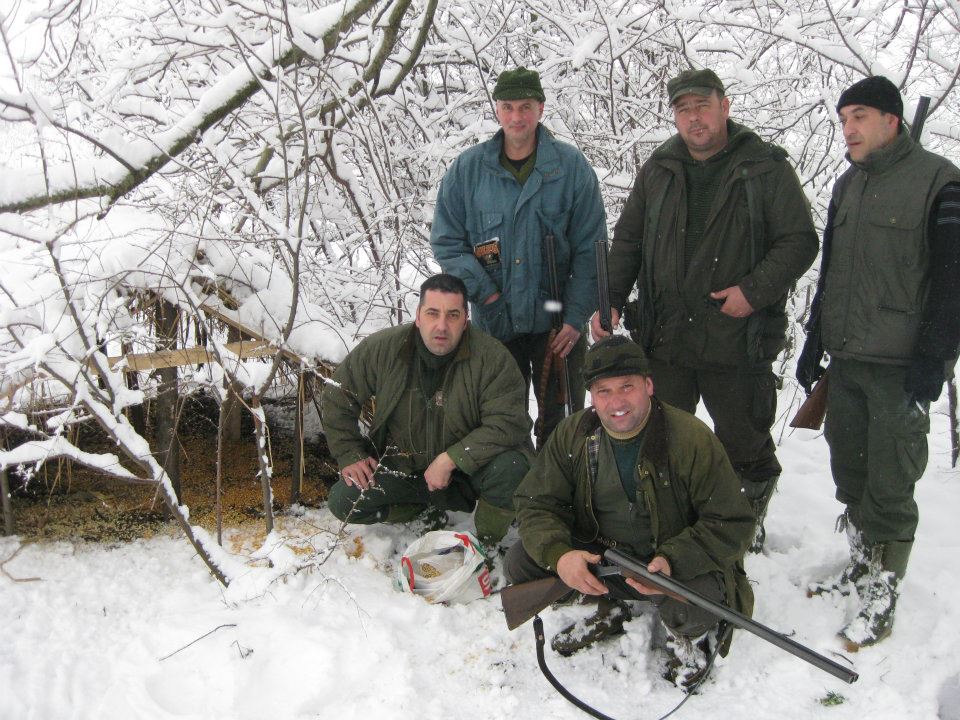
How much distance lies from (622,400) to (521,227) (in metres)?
1.10

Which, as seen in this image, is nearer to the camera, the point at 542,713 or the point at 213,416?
the point at 542,713

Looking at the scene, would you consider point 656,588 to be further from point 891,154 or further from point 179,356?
point 179,356

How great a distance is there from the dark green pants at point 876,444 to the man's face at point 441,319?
1.50 m

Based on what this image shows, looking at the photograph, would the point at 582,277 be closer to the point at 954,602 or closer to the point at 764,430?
the point at 764,430

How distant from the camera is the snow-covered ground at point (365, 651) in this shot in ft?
7.80

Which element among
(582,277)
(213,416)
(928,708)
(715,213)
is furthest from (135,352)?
(928,708)

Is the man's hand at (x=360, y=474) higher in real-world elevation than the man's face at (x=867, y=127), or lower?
lower

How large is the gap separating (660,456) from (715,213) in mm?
974

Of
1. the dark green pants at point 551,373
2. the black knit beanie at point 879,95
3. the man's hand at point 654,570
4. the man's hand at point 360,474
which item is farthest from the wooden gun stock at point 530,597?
the black knit beanie at point 879,95

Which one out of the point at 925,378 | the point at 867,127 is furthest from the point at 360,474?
the point at 867,127

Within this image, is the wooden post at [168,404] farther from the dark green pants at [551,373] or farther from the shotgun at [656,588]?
the shotgun at [656,588]

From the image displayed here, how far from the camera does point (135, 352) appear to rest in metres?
3.38

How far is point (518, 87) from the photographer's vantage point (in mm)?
2996

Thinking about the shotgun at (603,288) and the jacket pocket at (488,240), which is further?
the jacket pocket at (488,240)
